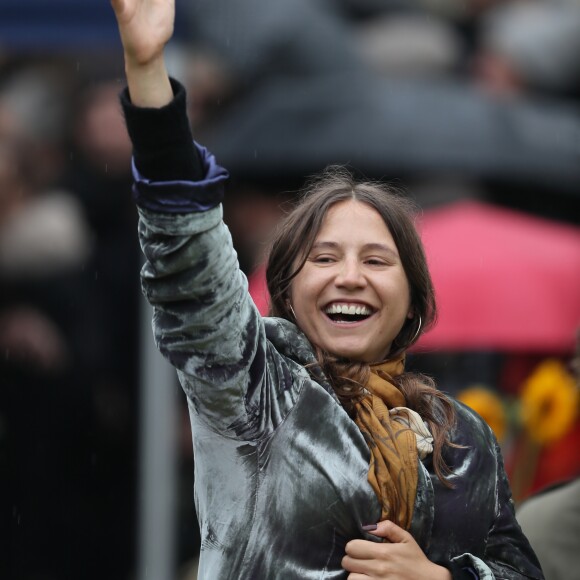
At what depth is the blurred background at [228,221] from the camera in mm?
6590

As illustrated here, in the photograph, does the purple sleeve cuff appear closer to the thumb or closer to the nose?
the nose

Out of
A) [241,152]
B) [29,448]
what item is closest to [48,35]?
[241,152]

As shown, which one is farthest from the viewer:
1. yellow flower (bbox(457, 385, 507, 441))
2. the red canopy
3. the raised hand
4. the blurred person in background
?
the red canopy

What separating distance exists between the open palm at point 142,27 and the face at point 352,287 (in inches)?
22.7

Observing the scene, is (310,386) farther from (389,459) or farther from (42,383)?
(42,383)

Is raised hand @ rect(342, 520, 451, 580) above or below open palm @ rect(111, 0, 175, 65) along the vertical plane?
below

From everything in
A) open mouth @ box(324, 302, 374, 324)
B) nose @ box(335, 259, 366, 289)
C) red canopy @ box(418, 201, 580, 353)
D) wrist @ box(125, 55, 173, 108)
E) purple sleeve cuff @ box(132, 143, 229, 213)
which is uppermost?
wrist @ box(125, 55, 173, 108)

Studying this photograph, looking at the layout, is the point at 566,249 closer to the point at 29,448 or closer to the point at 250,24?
the point at 250,24

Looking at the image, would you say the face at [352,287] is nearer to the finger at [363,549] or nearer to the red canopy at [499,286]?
the finger at [363,549]

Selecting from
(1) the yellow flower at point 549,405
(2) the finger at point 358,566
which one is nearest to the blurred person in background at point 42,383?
(1) the yellow flower at point 549,405

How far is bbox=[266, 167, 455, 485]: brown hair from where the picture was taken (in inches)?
116

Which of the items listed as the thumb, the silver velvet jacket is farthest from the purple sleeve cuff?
the thumb

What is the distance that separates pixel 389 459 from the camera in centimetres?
280

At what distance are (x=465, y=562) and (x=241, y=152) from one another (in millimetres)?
4719
